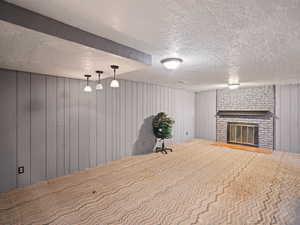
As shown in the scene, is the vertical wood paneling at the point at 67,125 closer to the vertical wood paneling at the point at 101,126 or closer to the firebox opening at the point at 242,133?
the vertical wood paneling at the point at 101,126

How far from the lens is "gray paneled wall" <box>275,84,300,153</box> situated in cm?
493

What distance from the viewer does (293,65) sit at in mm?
2891

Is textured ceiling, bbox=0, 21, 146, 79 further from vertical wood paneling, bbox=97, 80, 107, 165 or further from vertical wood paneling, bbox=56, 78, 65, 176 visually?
vertical wood paneling, bbox=97, 80, 107, 165

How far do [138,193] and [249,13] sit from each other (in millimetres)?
2771

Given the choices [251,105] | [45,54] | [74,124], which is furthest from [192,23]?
[251,105]

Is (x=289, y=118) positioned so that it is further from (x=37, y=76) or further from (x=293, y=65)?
(x=37, y=76)

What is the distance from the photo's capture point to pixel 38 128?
296cm

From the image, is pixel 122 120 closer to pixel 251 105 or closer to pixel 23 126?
pixel 23 126

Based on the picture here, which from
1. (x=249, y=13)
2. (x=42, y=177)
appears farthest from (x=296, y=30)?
(x=42, y=177)

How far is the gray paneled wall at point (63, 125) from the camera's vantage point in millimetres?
2676

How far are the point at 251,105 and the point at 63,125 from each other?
20.5 feet

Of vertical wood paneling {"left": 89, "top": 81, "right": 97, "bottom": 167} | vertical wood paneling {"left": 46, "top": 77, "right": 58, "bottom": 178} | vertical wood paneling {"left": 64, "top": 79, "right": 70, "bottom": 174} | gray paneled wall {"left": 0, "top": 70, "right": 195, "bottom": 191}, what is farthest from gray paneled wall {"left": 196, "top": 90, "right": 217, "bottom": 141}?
vertical wood paneling {"left": 46, "top": 77, "right": 58, "bottom": 178}

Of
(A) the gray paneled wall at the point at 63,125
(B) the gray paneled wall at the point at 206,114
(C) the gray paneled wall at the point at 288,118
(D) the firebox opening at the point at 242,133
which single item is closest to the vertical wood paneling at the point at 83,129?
(A) the gray paneled wall at the point at 63,125

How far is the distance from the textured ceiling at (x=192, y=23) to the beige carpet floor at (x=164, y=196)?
2243mm
